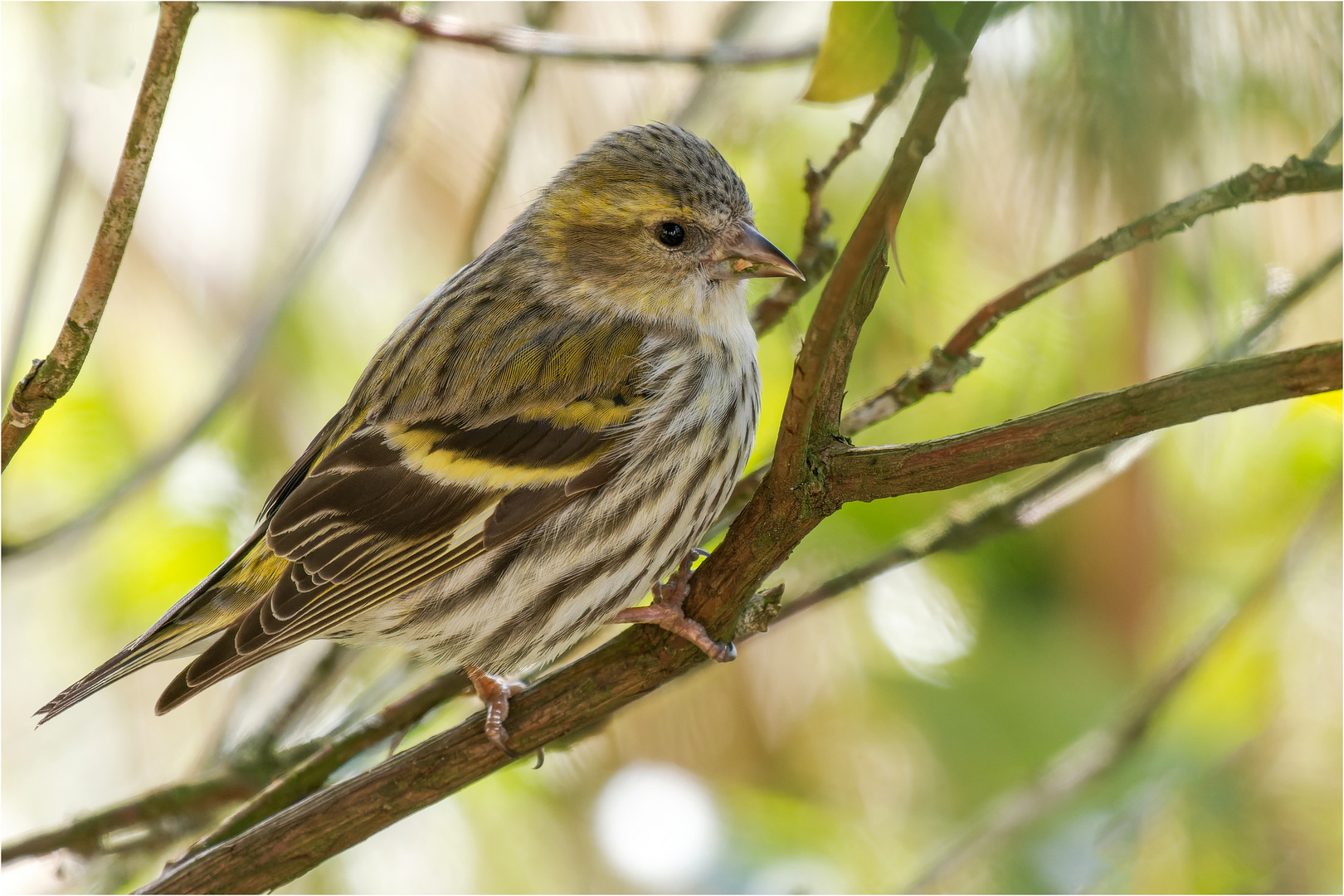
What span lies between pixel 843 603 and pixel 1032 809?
0.74 m

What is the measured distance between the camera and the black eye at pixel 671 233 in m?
1.97

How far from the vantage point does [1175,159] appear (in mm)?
729

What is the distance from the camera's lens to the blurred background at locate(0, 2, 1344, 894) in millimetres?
1995

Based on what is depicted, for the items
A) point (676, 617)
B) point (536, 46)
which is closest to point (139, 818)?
point (676, 617)

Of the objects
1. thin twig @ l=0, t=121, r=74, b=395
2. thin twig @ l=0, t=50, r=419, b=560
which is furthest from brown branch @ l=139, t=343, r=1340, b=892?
thin twig @ l=0, t=121, r=74, b=395

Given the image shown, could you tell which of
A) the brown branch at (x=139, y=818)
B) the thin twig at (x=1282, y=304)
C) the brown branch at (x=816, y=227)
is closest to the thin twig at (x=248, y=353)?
the brown branch at (x=139, y=818)

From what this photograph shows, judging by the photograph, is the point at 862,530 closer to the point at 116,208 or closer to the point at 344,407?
the point at 344,407

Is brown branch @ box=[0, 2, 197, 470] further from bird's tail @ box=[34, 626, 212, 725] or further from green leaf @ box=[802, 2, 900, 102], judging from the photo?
green leaf @ box=[802, 2, 900, 102]

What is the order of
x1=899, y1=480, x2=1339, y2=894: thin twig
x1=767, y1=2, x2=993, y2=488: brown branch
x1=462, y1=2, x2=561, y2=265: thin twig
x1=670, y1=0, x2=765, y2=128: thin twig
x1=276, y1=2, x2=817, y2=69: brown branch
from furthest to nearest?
x1=670, y1=0, x2=765, y2=128: thin twig → x1=462, y1=2, x2=561, y2=265: thin twig → x1=899, y1=480, x2=1339, y2=894: thin twig → x1=276, y1=2, x2=817, y2=69: brown branch → x1=767, y1=2, x2=993, y2=488: brown branch

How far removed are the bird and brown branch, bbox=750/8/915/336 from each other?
0.07 m

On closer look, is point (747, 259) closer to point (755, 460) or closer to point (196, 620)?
point (755, 460)

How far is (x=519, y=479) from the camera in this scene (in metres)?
1.76

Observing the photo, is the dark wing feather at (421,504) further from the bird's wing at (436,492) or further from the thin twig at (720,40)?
the thin twig at (720,40)

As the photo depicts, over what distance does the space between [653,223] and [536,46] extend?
1.17ft
